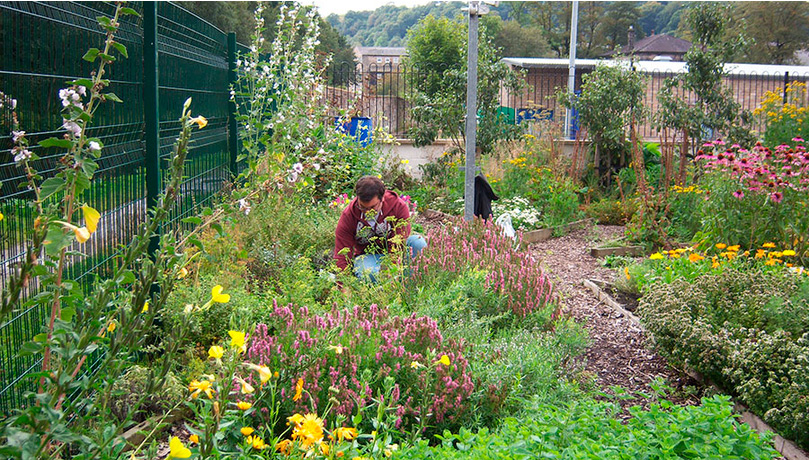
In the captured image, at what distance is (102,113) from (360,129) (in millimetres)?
6891

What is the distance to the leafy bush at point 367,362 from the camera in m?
2.81

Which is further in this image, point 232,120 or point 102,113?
point 232,120

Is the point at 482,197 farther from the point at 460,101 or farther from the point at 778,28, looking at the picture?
the point at 778,28

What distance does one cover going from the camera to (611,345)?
15.7ft

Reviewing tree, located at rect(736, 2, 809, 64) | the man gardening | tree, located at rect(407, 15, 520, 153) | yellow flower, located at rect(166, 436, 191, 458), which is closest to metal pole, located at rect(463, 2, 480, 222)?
the man gardening

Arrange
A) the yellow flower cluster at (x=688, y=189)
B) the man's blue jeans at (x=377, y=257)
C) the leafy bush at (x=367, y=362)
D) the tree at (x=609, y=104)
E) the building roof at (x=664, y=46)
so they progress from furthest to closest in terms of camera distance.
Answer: the building roof at (x=664, y=46), the tree at (x=609, y=104), the yellow flower cluster at (x=688, y=189), the man's blue jeans at (x=377, y=257), the leafy bush at (x=367, y=362)

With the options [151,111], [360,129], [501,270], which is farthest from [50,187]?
[360,129]

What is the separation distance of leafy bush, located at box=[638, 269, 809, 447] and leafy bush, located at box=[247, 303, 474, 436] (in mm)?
1446

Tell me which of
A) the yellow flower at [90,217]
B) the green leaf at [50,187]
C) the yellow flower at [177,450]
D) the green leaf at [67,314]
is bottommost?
the yellow flower at [177,450]

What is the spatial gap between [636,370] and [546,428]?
2.04m

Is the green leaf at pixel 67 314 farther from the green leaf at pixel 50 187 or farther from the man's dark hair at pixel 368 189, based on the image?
the man's dark hair at pixel 368 189

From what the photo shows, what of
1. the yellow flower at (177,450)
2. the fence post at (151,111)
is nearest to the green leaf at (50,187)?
the yellow flower at (177,450)

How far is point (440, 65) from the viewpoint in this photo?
12242 mm

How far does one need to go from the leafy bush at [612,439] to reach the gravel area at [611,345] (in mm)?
661
